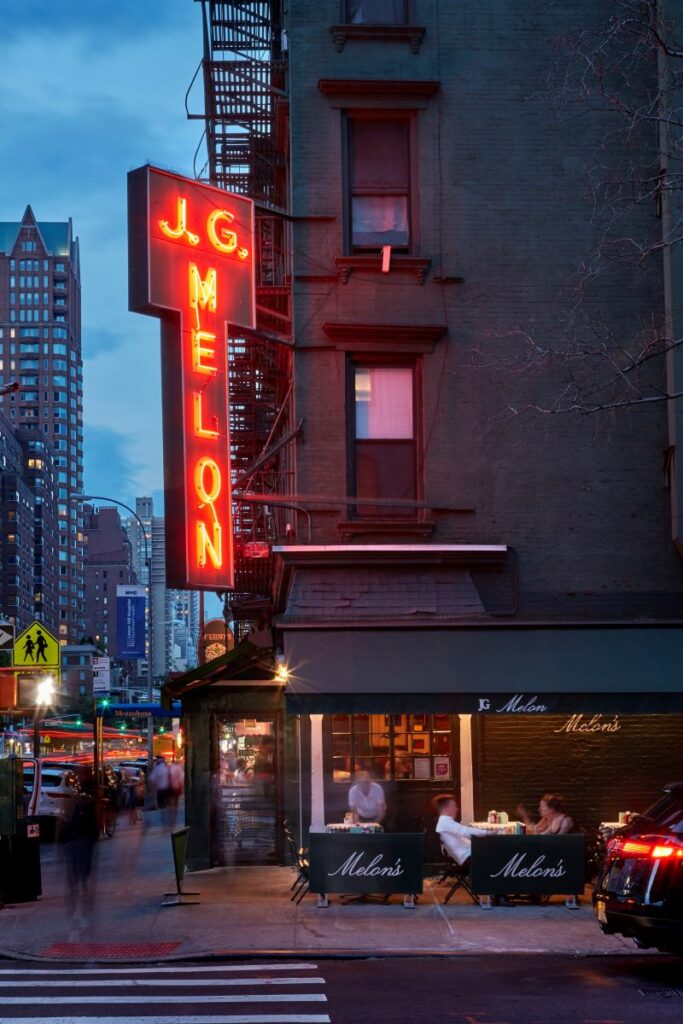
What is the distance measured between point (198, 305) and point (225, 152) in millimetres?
9428

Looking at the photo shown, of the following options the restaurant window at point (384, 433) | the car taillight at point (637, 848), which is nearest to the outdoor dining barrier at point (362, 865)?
the car taillight at point (637, 848)

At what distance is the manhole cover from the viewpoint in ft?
42.3

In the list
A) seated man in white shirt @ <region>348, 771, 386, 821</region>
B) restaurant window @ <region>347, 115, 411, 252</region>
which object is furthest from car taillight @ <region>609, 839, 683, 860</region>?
restaurant window @ <region>347, 115, 411, 252</region>

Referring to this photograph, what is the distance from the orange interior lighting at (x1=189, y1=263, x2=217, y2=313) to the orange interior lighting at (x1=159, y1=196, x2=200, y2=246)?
0.39 m

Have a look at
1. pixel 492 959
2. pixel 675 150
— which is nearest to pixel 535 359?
pixel 675 150

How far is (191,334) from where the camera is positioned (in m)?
16.0

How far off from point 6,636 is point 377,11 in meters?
11.1

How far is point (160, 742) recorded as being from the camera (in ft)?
230

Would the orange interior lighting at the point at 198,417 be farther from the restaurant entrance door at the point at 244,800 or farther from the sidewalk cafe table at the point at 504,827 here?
the sidewalk cafe table at the point at 504,827

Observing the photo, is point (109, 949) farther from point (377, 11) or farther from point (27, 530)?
point (27, 530)

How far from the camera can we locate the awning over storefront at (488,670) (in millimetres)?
15836

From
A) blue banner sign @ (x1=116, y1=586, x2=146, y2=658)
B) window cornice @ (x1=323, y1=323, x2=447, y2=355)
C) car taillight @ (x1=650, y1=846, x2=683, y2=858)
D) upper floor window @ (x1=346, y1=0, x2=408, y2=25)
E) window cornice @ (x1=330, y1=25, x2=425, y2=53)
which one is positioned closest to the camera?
car taillight @ (x1=650, y1=846, x2=683, y2=858)

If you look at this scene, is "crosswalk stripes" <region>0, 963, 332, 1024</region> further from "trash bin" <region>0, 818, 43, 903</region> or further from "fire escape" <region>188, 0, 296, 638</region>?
"fire escape" <region>188, 0, 296, 638</region>

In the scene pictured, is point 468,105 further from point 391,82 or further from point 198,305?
point 198,305
